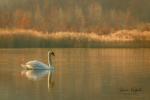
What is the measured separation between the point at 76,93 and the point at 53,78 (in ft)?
17.6

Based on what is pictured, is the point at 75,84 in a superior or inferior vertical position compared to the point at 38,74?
inferior

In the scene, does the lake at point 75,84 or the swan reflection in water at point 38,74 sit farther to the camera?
the swan reflection in water at point 38,74

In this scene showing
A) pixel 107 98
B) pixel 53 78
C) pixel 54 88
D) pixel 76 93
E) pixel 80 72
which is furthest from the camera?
pixel 80 72

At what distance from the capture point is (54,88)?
22.5 meters

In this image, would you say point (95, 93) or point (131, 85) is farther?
point (131, 85)

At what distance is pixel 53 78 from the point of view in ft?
85.5

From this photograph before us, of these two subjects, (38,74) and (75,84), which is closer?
(75,84)

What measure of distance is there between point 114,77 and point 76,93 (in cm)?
579

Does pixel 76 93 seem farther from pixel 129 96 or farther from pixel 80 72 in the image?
pixel 80 72

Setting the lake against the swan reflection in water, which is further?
the swan reflection in water

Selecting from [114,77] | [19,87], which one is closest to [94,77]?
[114,77]

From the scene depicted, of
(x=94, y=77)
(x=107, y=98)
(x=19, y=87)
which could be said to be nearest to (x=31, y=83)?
(x=19, y=87)

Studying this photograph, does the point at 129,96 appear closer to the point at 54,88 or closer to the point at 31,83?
the point at 54,88

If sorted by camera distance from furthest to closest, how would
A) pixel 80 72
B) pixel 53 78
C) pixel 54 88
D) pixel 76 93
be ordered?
1. pixel 80 72
2. pixel 53 78
3. pixel 54 88
4. pixel 76 93
